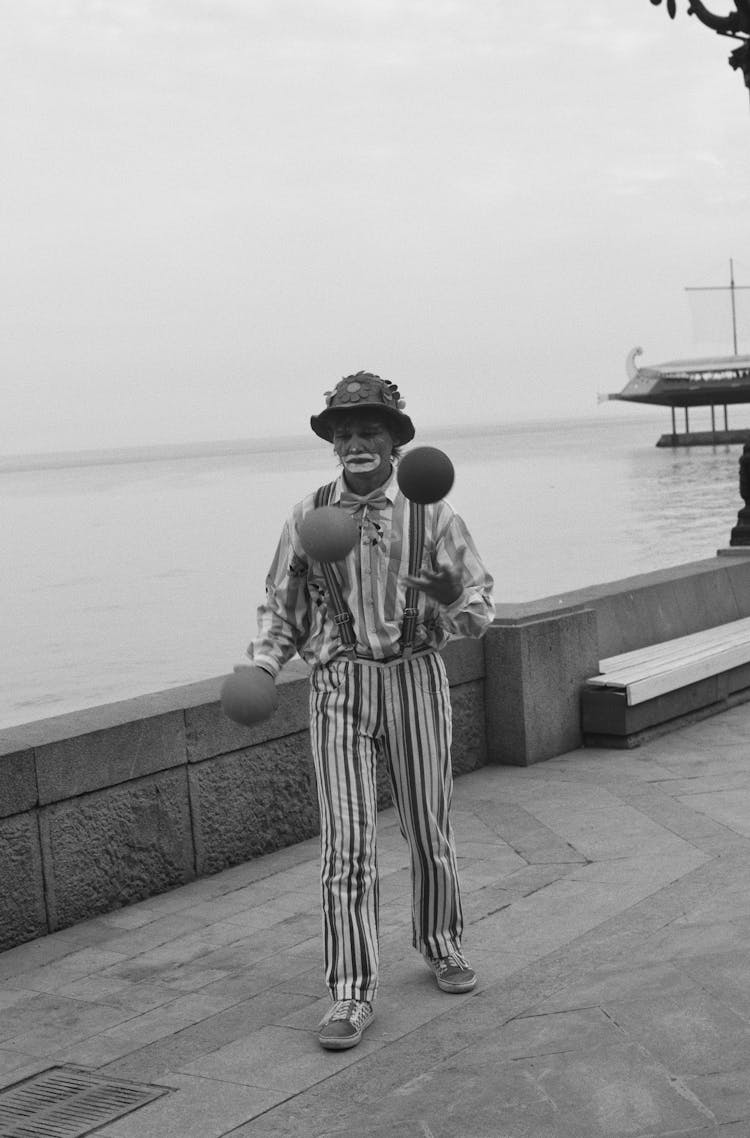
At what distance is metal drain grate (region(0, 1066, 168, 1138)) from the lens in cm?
411

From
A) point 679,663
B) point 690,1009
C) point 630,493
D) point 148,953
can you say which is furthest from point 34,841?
point 630,493

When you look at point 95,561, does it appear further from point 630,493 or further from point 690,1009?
point 690,1009

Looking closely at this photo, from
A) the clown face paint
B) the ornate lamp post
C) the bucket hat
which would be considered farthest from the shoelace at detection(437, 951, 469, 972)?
the ornate lamp post

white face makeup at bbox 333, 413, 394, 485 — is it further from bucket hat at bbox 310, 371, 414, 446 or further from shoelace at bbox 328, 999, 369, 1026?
shoelace at bbox 328, 999, 369, 1026

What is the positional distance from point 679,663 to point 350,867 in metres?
4.90

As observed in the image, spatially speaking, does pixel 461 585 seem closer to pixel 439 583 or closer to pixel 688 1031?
pixel 439 583

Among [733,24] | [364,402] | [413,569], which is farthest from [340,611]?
[733,24]

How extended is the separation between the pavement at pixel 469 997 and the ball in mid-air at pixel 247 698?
3.20 ft

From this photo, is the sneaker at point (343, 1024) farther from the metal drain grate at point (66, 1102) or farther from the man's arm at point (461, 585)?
the man's arm at point (461, 585)

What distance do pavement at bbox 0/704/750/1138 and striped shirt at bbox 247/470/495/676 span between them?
3.65 ft

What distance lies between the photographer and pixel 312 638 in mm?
4754

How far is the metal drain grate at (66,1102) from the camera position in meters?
4.11

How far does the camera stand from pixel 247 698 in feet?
14.3

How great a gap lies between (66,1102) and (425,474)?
6.44ft
